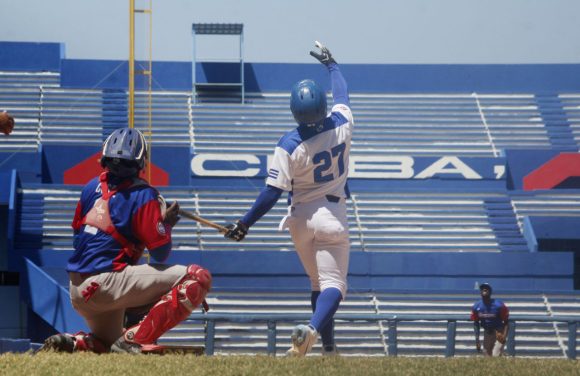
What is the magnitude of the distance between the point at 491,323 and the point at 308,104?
6.48 meters

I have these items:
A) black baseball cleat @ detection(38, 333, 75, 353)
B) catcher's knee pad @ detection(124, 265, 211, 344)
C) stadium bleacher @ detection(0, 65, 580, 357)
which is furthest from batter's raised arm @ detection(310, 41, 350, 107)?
stadium bleacher @ detection(0, 65, 580, 357)

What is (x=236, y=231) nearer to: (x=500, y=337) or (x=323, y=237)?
(x=323, y=237)

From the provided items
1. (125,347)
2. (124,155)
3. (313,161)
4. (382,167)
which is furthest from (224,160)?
(125,347)

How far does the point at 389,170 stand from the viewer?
2394cm

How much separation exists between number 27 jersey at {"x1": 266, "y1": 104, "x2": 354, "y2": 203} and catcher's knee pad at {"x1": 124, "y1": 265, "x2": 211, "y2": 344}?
1.44 metres

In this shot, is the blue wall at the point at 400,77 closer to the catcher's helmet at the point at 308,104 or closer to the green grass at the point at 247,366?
the catcher's helmet at the point at 308,104

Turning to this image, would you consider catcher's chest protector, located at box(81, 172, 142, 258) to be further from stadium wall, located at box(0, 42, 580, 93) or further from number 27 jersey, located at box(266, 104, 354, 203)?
stadium wall, located at box(0, 42, 580, 93)

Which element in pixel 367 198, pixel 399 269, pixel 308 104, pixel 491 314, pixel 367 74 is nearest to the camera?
pixel 308 104

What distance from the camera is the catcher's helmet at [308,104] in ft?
24.5

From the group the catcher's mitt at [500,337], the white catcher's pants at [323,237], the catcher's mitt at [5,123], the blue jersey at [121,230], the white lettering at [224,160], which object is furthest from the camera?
the white lettering at [224,160]

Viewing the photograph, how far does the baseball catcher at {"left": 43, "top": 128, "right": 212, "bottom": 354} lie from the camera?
240 inches

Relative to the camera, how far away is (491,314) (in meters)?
13.6

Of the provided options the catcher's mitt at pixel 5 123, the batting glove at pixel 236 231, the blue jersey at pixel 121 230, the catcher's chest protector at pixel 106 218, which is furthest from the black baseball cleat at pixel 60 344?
the batting glove at pixel 236 231

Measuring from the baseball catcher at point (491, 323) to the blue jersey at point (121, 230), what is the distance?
241 inches
